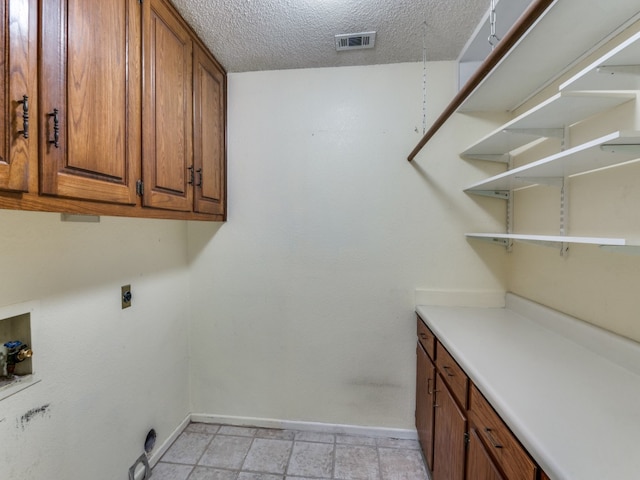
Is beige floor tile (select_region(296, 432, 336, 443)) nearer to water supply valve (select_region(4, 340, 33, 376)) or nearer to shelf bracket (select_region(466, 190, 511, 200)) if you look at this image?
water supply valve (select_region(4, 340, 33, 376))

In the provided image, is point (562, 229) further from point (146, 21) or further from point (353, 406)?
point (146, 21)

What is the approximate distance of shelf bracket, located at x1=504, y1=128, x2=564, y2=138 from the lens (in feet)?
4.22

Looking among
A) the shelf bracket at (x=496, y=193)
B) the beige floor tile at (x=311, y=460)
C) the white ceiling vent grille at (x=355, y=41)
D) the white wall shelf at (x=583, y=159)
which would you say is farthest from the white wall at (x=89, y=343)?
the shelf bracket at (x=496, y=193)

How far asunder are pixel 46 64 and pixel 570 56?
1910mm

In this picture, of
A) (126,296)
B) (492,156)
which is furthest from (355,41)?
(126,296)

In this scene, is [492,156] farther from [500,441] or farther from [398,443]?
[398,443]

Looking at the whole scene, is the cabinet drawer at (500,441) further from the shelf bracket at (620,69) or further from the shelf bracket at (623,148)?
the shelf bracket at (620,69)

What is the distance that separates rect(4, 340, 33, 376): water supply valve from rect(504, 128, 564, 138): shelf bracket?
209 centimetres

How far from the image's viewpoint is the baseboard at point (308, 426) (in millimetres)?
1953

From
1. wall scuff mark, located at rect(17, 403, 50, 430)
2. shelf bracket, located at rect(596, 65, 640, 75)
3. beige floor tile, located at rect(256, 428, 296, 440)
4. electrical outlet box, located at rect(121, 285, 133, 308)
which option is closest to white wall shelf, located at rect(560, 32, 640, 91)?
shelf bracket, located at rect(596, 65, 640, 75)

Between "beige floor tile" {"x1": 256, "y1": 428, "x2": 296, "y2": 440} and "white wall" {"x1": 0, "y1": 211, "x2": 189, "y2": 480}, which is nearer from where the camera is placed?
"white wall" {"x1": 0, "y1": 211, "x2": 189, "y2": 480}

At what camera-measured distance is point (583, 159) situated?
3.45 ft

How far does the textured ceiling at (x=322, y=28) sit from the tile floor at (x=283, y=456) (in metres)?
2.46

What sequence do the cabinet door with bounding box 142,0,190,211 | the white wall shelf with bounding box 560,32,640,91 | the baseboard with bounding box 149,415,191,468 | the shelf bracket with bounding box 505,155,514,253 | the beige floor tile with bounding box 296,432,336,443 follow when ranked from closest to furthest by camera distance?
the white wall shelf with bounding box 560,32,640,91, the cabinet door with bounding box 142,0,190,211, the baseboard with bounding box 149,415,191,468, the shelf bracket with bounding box 505,155,514,253, the beige floor tile with bounding box 296,432,336,443
